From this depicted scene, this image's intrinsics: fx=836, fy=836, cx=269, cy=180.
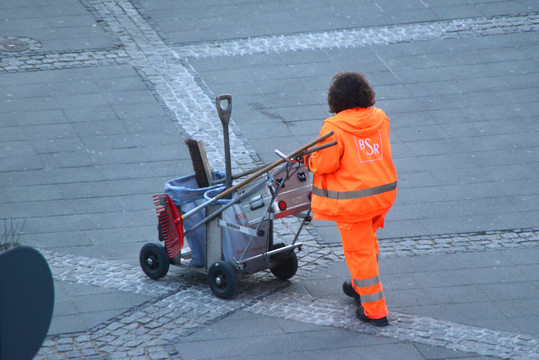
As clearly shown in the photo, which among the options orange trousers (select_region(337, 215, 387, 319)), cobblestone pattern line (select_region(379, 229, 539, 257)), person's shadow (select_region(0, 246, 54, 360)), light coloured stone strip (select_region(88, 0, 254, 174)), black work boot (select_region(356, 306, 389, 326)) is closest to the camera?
person's shadow (select_region(0, 246, 54, 360))

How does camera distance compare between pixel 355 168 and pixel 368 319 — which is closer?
pixel 355 168

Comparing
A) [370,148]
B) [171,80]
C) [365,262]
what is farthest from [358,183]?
[171,80]

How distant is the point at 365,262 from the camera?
6375 mm

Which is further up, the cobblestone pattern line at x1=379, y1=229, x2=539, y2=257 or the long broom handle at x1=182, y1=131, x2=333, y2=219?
the long broom handle at x1=182, y1=131, x2=333, y2=219

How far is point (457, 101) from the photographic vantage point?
436 inches

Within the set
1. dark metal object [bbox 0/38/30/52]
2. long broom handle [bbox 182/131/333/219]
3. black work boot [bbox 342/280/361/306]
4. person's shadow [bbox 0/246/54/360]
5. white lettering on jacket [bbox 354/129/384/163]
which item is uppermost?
person's shadow [bbox 0/246/54/360]

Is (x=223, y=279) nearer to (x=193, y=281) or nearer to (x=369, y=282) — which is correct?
(x=193, y=281)

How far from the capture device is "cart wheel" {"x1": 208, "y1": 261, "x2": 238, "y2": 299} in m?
6.72

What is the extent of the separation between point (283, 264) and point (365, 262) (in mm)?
1047

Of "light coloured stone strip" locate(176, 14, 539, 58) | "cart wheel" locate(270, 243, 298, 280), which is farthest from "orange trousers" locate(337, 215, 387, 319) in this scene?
"light coloured stone strip" locate(176, 14, 539, 58)

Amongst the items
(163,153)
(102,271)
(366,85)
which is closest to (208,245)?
(102,271)

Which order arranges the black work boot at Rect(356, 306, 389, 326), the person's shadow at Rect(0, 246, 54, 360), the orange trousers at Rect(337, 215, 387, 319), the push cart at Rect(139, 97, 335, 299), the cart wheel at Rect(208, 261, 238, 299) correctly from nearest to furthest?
the person's shadow at Rect(0, 246, 54, 360) → the orange trousers at Rect(337, 215, 387, 319) → the black work boot at Rect(356, 306, 389, 326) → the push cart at Rect(139, 97, 335, 299) → the cart wheel at Rect(208, 261, 238, 299)

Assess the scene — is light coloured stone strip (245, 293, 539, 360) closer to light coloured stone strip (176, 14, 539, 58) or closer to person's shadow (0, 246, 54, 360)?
person's shadow (0, 246, 54, 360)

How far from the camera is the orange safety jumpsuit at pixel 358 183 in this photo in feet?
20.2
